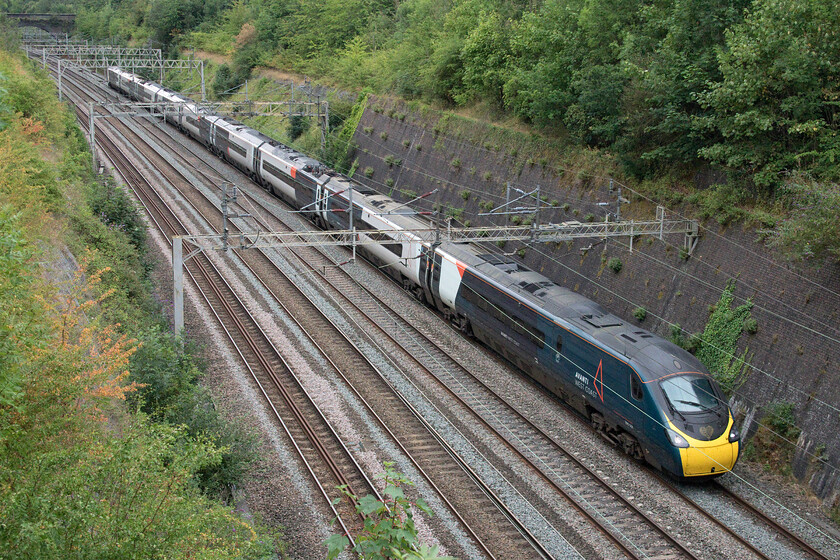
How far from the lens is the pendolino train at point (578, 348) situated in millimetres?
14523

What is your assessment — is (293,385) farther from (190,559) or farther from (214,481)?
(190,559)

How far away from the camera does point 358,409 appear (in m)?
17.6

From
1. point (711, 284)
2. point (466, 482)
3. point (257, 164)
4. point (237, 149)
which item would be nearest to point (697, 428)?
point (466, 482)

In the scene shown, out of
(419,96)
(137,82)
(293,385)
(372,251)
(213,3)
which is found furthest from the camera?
(213,3)

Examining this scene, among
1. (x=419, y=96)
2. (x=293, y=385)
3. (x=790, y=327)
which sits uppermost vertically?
(x=419, y=96)

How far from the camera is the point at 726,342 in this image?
60.1 ft

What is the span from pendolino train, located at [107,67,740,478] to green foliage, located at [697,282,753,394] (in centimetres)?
277

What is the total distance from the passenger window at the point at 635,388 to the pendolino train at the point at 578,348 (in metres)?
0.02

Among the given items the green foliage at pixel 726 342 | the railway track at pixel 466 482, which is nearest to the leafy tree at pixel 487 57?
the green foliage at pixel 726 342

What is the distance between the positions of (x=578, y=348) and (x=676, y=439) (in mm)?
3275

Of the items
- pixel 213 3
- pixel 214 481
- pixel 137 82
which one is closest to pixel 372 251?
pixel 214 481

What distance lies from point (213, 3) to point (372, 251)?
5990 cm

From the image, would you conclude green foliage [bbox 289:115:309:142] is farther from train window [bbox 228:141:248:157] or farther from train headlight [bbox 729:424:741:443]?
train headlight [bbox 729:424:741:443]

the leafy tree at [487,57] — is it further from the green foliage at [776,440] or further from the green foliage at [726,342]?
the green foliage at [776,440]
